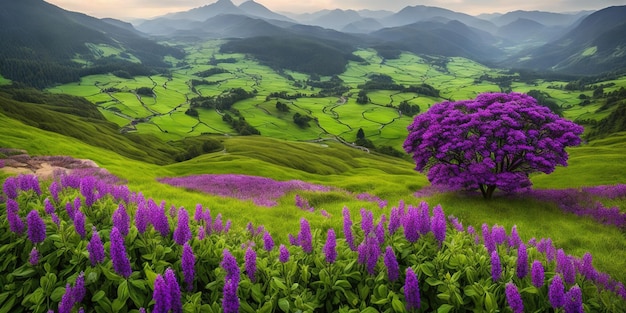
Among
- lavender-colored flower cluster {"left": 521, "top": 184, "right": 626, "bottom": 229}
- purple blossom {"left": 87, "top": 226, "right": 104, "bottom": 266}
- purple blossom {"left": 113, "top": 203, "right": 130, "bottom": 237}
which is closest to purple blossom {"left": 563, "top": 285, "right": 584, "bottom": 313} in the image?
purple blossom {"left": 87, "top": 226, "right": 104, "bottom": 266}

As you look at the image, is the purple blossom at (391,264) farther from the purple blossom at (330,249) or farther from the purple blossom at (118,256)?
the purple blossom at (118,256)

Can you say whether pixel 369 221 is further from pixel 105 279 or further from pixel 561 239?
pixel 561 239

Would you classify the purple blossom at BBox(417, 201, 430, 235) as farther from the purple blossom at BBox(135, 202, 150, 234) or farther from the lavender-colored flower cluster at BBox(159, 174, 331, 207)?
the lavender-colored flower cluster at BBox(159, 174, 331, 207)

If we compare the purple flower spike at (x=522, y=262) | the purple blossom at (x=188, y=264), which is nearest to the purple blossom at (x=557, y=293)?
the purple flower spike at (x=522, y=262)

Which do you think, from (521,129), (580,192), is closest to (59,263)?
(521,129)

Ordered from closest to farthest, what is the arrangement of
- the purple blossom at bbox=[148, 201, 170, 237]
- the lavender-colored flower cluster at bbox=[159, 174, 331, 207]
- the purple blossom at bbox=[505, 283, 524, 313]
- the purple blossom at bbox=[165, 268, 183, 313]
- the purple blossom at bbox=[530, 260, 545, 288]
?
the purple blossom at bbox=[165, 268, 183, 313] < the purple blossom at bbox=[505, 283, 524, 313] < the purple blossom at bbox=[530, 260, 545, 288] < the purple blossom at bbox=[148, 201, 170, 237] < the lavender-colored flower cluster at bbox=[159, 174, 331, 207]

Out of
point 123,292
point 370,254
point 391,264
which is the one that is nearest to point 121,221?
point 123,292

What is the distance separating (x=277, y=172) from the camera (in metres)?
55.4

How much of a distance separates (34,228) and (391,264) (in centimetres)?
682

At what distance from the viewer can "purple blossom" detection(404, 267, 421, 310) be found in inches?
237

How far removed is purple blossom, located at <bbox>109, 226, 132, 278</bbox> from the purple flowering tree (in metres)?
21.7

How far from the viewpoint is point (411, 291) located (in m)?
6.10

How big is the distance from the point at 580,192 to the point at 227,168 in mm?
42375

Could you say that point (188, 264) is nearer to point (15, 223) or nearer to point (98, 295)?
point (98, 295)
